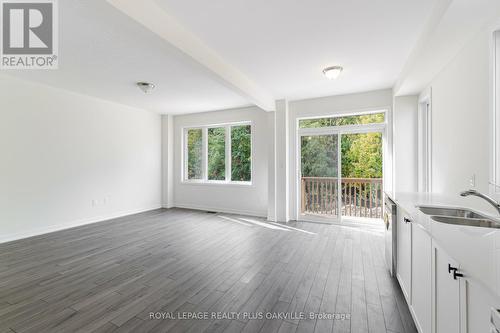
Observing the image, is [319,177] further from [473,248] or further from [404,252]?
[473,248]

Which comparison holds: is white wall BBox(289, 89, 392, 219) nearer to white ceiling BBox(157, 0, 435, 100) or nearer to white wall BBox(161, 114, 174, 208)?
white ceiling BBox(157, 0, 435, 100)

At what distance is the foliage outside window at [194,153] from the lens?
21.8 ft

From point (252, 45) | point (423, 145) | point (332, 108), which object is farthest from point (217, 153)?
point (423, 145)

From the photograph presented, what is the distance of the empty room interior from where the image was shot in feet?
6.02

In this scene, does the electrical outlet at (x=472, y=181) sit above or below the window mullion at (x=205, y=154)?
below

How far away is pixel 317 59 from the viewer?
3.17 m

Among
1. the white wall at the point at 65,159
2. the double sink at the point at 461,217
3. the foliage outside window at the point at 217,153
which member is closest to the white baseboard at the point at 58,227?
the white wall at the point at 65,159

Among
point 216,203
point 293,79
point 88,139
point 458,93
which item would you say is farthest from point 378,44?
point 88,139

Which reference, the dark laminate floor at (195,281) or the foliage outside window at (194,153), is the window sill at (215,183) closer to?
the foliage outside window at (194,153)

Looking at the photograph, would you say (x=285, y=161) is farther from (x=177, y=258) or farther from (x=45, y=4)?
(x=45, y=4)

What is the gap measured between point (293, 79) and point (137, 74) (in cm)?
257

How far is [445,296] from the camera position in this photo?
118 centimetres

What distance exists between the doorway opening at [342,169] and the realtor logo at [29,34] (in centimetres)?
439

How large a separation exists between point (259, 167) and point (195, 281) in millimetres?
3506
